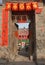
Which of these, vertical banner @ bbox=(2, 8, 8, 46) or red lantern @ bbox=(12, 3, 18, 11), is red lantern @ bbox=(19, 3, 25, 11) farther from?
vertical banner @ bbox=(2, 8, 8, 46)

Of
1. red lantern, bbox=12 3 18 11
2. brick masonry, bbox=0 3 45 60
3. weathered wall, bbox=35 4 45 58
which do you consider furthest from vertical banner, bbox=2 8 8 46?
weathered wall, bbox=35 4 45 58

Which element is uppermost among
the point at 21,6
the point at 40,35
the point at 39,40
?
the point at 21,6

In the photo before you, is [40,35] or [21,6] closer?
[40,35]

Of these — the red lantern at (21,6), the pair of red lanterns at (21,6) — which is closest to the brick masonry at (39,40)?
the pair of red lanterns at (21,6)

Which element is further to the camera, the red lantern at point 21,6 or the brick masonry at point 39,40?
the red lantern at point 21,6

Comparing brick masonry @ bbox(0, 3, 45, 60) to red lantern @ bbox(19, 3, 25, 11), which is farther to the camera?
red lantern @ bbox(19, 3, 25, 11)

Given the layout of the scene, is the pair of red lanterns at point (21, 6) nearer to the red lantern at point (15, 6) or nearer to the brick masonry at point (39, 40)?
the red lantern at point (15, 6)

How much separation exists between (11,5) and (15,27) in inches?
56.9

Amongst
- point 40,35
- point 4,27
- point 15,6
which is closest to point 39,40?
point 40,35

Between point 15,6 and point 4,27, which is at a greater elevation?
point 15,6

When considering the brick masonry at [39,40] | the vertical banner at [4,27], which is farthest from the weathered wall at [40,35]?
the vertical banner at [4,27]

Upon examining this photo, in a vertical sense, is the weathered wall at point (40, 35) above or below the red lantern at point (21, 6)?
below

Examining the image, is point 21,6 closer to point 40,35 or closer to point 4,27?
point 4,27

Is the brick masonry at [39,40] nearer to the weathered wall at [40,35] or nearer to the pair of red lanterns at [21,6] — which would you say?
the weathered wall at [40,35]
